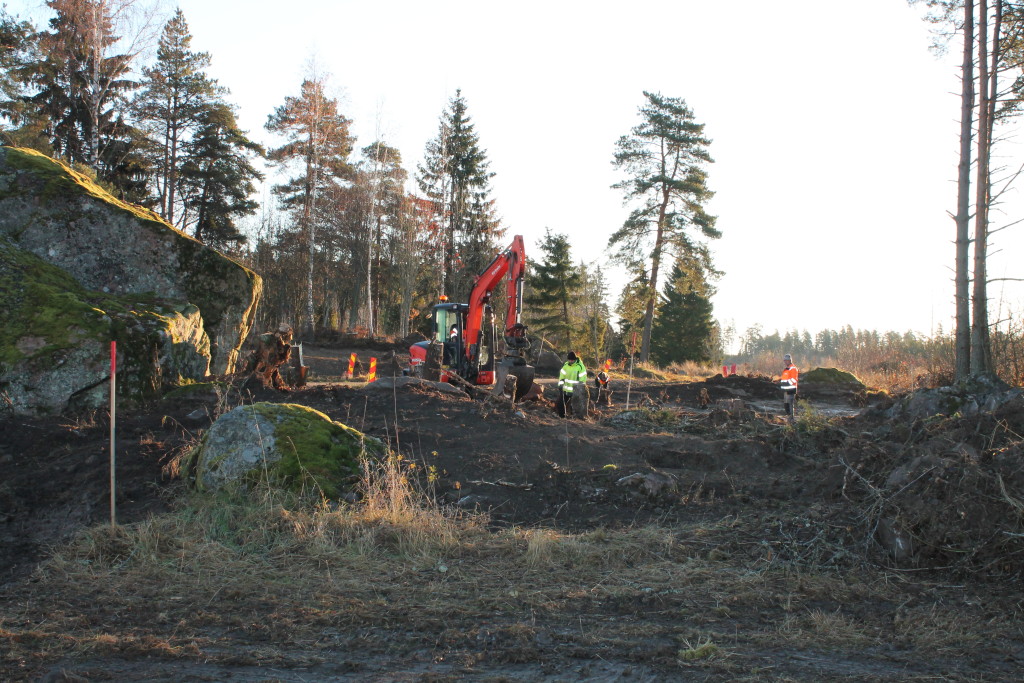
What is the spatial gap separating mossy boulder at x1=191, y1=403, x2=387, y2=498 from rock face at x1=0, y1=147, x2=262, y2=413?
11.6 feet

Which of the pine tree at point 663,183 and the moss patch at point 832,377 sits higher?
the pine tree at point 663,183

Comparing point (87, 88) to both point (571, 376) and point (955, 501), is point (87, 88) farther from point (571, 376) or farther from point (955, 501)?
point (955, 501)

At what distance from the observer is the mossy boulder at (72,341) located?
8.98 metres

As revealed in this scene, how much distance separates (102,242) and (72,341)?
2774 millimetres

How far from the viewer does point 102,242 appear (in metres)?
11.5

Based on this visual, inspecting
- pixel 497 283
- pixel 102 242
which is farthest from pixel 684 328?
pixel 102 242

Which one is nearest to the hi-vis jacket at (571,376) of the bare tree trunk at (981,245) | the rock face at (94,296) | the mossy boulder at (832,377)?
the rock face at (94,296)

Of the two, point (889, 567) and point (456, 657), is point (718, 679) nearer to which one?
point (456, 657)

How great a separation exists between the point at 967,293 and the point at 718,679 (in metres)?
13.8

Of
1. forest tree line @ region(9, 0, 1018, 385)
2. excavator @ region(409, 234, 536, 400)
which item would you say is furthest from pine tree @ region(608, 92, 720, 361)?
excavator @ region(409, 234, 536, 400)

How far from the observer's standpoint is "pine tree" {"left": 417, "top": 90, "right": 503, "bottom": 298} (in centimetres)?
3488

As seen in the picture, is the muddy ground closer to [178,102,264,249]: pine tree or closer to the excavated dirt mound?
the excavated dirt mound

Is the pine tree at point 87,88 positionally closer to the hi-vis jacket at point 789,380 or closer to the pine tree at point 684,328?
the hi-vis jacket at point 789,380

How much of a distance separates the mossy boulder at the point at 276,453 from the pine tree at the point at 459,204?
27.4 m
